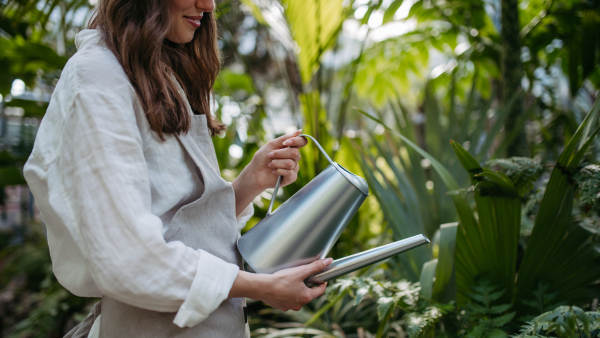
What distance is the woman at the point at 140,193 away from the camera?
390mm

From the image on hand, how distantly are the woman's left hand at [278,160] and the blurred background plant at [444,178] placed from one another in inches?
9.2

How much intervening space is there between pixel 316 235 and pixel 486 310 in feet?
1.30

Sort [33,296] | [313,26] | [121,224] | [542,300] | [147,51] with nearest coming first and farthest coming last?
1. [121,224]
2. [147,51]
3. [542,300]
4. [313,26]
5. [33,296]

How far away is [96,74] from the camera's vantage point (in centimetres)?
43

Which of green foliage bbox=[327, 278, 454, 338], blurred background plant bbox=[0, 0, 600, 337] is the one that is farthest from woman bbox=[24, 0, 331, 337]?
blurred background plant bbox=[0, 0, 600, 337]

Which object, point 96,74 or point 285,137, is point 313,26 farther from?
point 96,74

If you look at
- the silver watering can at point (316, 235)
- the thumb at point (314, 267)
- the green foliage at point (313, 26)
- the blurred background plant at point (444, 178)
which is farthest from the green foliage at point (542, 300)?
the green foliage at point (313, 26)

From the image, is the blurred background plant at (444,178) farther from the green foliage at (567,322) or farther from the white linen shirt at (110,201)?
the white linen shirt at (110,201)

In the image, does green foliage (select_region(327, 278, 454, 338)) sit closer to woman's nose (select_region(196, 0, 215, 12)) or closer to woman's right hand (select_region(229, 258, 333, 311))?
woman's right hand (select_region(229, 258, 333, 311))

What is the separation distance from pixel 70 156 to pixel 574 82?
1.33m

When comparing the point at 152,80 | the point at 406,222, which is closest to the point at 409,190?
the point at 406,222

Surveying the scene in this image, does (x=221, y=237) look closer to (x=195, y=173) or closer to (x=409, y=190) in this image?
(x=195, y=173)

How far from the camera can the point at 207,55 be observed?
68 centimetres

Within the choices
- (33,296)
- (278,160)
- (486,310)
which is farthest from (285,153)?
(33,296)
